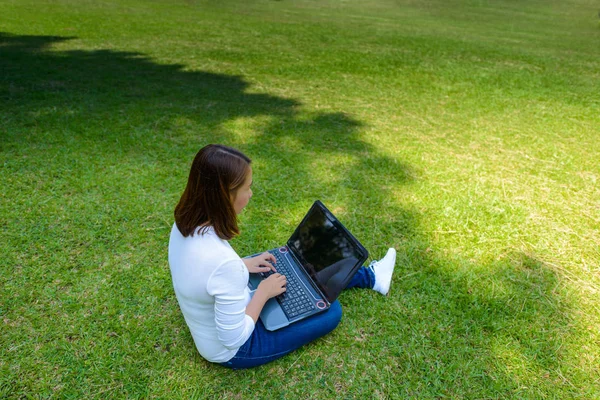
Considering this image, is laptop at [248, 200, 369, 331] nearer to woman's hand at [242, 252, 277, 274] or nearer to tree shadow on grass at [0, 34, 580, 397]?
woman's hand at [242, 252, 277, 274]

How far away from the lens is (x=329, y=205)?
126 inches

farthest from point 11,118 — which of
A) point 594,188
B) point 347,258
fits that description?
point 594,188

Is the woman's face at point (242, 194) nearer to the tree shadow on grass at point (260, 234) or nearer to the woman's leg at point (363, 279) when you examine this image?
the tree shadow on grass at point (260, 234)

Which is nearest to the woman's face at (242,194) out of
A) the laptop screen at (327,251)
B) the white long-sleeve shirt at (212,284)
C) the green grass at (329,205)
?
the white long-sleeve shirt at (212,284)

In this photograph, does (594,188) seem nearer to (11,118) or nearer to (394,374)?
(394,374)

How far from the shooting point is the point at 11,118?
14.3ft

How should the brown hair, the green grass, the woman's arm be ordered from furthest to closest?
the green grass, the woman's arm, the brown hair

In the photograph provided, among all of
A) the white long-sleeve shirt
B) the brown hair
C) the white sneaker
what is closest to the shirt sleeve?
the white long-sleeve shirt

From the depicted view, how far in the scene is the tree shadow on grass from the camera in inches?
77.1

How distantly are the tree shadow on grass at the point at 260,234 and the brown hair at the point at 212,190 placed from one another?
841mm

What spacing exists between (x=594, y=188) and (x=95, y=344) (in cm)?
412

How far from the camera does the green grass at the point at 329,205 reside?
1.91m

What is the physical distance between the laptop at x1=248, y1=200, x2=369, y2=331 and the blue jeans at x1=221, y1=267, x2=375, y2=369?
1.3 inches

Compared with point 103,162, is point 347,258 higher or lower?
higher
